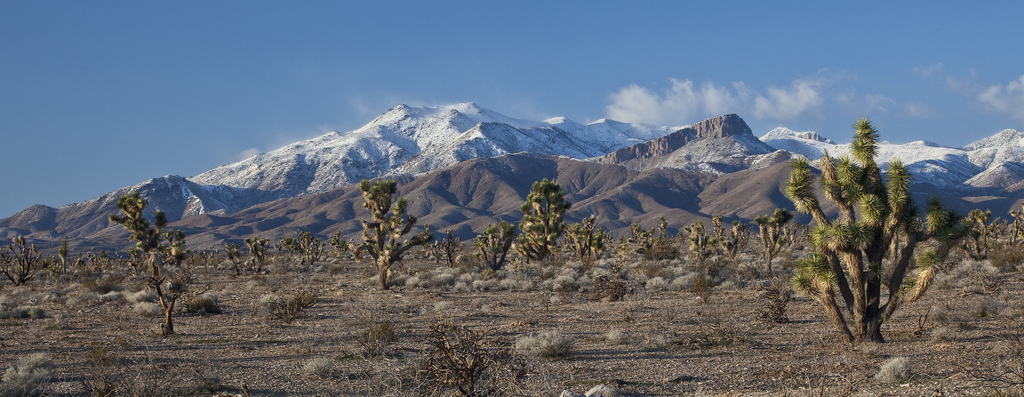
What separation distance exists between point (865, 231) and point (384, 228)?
59.7 feet

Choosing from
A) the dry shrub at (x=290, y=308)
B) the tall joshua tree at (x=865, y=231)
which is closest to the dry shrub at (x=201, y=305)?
the dry shrub at (x=290, y=308)

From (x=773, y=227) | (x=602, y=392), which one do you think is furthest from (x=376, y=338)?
(x=773, y=227)

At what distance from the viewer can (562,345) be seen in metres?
10.5

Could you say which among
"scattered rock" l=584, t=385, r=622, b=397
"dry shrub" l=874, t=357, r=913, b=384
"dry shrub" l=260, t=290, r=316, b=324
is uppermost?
"dry shrub" l=260, t=290, r=316, b=324

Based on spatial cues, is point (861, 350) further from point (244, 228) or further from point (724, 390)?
point (244, 228)

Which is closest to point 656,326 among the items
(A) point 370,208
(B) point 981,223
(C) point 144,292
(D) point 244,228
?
(A) point 370,208

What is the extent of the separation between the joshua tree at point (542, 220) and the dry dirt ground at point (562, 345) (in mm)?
10308

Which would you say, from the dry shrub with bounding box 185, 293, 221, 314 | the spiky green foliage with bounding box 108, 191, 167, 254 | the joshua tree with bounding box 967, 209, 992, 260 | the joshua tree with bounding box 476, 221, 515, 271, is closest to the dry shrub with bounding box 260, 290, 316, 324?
the dry shrub with bounding box 185, 293, 221, 314

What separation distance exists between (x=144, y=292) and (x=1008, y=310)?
22.8 metres

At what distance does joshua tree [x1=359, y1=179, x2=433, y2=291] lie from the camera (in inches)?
954

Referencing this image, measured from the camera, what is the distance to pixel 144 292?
20.5 m

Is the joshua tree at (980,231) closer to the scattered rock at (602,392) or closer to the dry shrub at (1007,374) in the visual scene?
the dry shrub at (1007,374)

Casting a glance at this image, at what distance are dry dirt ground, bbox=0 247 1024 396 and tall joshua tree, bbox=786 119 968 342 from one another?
0.80 m

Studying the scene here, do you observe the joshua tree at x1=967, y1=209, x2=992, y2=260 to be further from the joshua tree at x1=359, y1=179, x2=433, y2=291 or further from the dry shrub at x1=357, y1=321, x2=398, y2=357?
the dry shrub at x1=357, y1=321, x2=398, y2=357
